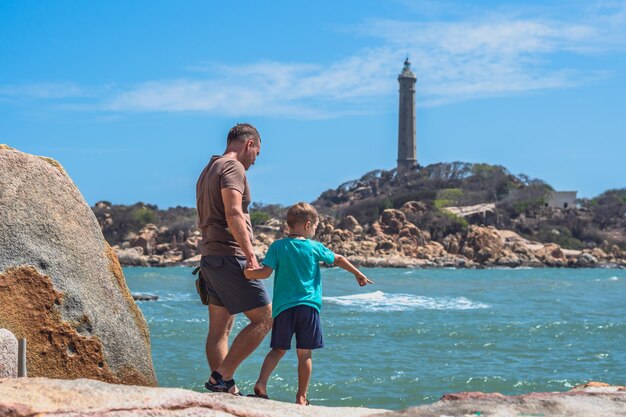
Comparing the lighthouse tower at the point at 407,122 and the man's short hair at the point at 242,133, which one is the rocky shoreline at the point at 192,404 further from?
the lighthouse tower at the point at 407,122

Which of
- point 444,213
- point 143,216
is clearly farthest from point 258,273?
point 143,216

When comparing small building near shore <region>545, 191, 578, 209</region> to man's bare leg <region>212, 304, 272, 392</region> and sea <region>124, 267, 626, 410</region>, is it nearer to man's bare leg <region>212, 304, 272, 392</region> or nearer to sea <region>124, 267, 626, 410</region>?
sea <region>124, 267, 626, 410</region>

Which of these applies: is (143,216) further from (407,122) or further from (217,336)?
(217,336)

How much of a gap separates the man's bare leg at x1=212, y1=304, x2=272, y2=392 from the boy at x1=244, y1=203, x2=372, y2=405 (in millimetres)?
55

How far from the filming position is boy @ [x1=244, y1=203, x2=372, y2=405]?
4.76m

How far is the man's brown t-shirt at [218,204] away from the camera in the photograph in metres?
4.75

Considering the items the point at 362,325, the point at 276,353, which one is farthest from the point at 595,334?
the point at 276,353

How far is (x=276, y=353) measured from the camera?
15.8ft

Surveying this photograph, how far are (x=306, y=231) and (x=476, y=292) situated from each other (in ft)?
86.2

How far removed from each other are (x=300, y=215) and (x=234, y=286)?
51 centimetres

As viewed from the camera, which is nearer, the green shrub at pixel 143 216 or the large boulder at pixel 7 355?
the large boulder at pixel 7 355

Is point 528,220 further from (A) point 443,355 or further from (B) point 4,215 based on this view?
(B) point 4,215

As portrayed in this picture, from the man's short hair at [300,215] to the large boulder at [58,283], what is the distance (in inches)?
48.6

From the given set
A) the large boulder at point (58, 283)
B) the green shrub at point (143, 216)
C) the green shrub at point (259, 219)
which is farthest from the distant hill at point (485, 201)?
the large boulder at point (58, 283)
